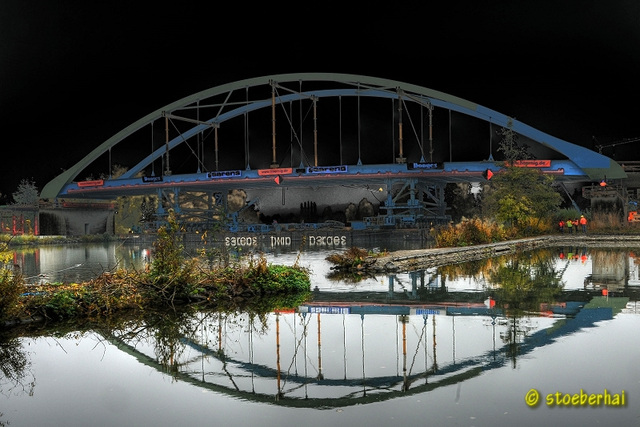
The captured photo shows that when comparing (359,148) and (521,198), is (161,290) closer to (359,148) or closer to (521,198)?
(521,198)

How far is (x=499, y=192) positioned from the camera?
40938mm

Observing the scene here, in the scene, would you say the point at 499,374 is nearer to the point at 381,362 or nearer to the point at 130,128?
the point at 381,362

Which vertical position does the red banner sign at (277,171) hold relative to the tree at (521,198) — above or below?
above

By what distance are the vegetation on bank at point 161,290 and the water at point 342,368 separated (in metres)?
1.18

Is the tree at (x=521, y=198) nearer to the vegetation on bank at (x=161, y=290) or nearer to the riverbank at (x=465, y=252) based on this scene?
the riverbank at (x=465, y=252)

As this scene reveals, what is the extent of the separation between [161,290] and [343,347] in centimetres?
576

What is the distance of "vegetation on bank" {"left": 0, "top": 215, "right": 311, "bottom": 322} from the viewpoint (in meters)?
12.5

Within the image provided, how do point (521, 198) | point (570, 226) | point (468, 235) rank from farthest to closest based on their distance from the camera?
point (570, 226) → point (521, 198) → point (468, 235)

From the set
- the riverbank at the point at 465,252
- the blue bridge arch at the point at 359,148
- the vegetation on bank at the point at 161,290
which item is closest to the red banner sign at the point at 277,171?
the blue bridge arch at the point at 359,148

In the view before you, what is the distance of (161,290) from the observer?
46.2ft

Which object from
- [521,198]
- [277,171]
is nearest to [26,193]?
[277,171]

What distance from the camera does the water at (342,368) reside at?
21.7ft

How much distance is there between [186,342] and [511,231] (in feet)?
101

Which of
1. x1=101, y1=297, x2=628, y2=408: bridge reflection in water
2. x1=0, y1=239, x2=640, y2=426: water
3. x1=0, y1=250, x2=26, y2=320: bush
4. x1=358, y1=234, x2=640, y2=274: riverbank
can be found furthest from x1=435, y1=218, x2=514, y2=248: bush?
x1=0, y1=250, x2=26, y2=320: bush
